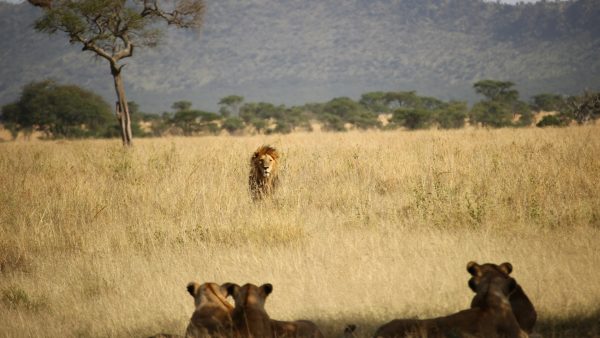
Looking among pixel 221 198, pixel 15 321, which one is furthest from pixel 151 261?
pixel 221 198

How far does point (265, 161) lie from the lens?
905 cm

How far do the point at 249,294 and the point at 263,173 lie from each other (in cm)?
521

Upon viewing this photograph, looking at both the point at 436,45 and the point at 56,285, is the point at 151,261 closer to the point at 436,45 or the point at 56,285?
the point at 56,285

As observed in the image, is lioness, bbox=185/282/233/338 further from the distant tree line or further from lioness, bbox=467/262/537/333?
the distant tree line

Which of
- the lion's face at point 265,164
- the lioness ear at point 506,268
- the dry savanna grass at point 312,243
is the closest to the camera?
the lioness ear at point 506,268

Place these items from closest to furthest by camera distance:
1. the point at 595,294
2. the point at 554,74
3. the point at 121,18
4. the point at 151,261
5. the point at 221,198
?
the point at 595,294 → the point at 151,261 → the point at 221,198 → the point at 121,18 → the point at 554,74

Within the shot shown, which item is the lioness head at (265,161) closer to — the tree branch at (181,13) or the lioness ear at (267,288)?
the lioness ear at (267,288)

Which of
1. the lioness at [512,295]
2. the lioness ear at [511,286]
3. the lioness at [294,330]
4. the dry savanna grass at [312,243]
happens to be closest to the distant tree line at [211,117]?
the dry savanna grass at [312,243]

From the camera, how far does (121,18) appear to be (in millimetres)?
19406

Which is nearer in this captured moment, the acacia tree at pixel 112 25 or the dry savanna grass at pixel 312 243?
the dry savanna grass at pixel 312 243

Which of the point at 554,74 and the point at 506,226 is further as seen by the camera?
the point at 554,74

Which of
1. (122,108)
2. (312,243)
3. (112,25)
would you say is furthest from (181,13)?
(312,243)

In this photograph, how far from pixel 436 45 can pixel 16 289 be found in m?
195

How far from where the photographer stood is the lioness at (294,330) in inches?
157
